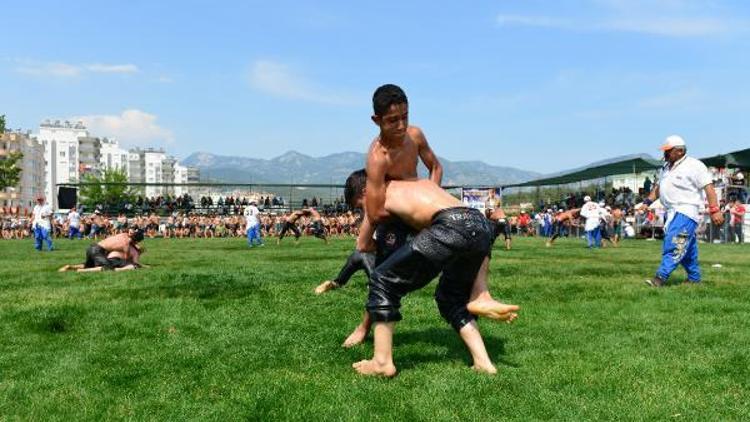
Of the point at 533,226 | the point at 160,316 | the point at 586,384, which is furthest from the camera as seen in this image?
the point at 533,226

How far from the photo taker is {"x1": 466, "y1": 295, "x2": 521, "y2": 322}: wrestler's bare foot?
4.86 metres

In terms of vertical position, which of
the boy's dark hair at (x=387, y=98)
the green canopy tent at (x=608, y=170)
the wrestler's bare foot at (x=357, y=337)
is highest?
the green canopy tent at (x=608, y=170)

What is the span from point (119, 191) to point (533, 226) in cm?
8674

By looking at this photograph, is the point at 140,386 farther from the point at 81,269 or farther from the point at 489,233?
the point at 81,269

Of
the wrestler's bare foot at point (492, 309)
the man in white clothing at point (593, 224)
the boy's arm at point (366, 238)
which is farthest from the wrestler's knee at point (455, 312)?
the man in white clothing at point (593, 224)

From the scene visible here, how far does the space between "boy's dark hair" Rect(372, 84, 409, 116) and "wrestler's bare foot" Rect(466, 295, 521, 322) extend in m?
1.54

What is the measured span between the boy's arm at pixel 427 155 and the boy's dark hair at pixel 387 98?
608mm

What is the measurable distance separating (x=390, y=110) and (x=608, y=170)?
128ft

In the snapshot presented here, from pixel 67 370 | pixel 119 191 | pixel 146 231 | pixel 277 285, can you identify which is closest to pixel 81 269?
pixel 277 285

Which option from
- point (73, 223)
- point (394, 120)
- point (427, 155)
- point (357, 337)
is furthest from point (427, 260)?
point (73, 223)

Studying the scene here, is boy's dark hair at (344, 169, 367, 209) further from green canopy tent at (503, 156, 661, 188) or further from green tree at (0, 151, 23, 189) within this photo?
green tree at (0, 151, 23, 189)

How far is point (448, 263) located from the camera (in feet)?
16.2

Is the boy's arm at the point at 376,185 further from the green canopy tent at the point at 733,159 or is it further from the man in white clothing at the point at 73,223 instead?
the man in white clothing at the point at 73,223

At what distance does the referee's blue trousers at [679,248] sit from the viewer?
9773 mm
